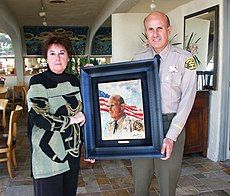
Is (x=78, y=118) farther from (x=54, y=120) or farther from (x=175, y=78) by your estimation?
(x=175, y=78)

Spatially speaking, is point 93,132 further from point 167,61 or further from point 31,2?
point 31,2

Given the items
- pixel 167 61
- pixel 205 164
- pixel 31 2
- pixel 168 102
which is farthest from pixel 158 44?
pixel 31 2

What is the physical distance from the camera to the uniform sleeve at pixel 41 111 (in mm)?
1541

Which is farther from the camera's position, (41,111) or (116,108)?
(116,108)

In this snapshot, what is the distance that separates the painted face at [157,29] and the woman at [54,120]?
0.49 m

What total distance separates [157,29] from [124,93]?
40 cm

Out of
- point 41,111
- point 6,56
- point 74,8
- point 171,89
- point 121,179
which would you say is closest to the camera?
point 41,111

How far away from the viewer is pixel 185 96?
5.38 ft

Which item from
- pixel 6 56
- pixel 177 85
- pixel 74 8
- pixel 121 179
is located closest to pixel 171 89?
pixel 177 85

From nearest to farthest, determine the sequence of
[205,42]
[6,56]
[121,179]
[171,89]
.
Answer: [171,89], [121,179], [205,42], [6,56]

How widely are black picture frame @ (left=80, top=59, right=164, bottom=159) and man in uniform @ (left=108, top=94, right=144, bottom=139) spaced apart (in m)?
0.03

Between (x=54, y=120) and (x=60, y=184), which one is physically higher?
(x=54, y=120)

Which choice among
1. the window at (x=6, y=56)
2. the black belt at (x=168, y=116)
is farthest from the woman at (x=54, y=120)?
the window at (x=6, y=56)

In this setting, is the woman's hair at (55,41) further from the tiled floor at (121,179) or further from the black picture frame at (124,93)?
the tiled floor at (121,179)
